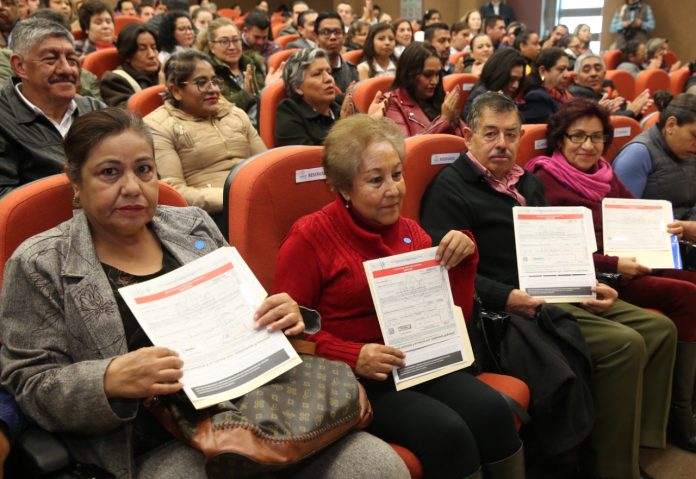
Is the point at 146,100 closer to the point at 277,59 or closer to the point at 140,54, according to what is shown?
the point at 140,54

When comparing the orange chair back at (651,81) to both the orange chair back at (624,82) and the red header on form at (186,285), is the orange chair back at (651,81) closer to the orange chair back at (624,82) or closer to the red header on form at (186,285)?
the orange chair back at (624,82)

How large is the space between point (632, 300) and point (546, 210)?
60cm

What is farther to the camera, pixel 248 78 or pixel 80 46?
pixel 80 46

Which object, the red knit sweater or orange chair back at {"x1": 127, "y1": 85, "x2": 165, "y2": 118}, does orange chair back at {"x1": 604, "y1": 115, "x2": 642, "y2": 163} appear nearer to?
the red knit sweater

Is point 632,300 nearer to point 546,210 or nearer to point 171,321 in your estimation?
point 546,210

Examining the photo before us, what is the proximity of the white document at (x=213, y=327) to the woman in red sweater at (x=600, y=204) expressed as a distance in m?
1.50

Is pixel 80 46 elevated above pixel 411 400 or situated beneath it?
elevated above

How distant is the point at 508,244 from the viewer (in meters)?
2.19

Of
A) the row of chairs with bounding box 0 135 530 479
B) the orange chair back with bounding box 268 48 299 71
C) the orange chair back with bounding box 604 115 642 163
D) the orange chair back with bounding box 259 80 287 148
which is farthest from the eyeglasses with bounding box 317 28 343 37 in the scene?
the row of chairs with bounding box 0 135 530 479

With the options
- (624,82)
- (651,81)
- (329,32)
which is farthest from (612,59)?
(329,32)

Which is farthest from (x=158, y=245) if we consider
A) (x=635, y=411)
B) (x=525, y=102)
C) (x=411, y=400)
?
(x=525, y=102)

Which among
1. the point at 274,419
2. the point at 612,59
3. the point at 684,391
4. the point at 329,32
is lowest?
the point at 684,391

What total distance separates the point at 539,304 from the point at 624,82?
4.73 metres

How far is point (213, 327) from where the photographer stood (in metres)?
1.30
